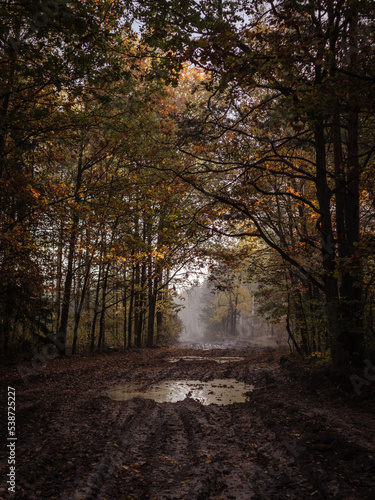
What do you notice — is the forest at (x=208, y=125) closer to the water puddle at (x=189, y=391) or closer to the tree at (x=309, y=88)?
the tree at (x=309, y=88)

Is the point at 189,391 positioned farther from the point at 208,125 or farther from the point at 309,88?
the point at 309,88

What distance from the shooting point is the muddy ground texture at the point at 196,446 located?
3.49 m

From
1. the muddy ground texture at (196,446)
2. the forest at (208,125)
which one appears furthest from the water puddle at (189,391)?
the forest at (208,125)

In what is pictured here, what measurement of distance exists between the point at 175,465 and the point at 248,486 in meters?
1.08

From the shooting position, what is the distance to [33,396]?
283 inches

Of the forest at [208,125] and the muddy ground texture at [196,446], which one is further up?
the forest at [208,125]

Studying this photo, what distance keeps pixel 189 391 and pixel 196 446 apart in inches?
161

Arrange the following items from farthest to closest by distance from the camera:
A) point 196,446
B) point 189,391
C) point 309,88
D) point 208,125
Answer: point 189,391 → point 208,125 → point 309,88 → point 196,446

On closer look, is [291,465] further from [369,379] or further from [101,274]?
[101,274]

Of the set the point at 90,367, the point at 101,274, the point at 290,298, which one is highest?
the point at 101,274

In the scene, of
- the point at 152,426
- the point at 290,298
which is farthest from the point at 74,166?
the point at 152,426

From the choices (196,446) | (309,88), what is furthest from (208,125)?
(196,446)

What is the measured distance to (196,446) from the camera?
15.7 ft

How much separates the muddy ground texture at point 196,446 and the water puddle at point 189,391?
56 centimetres
